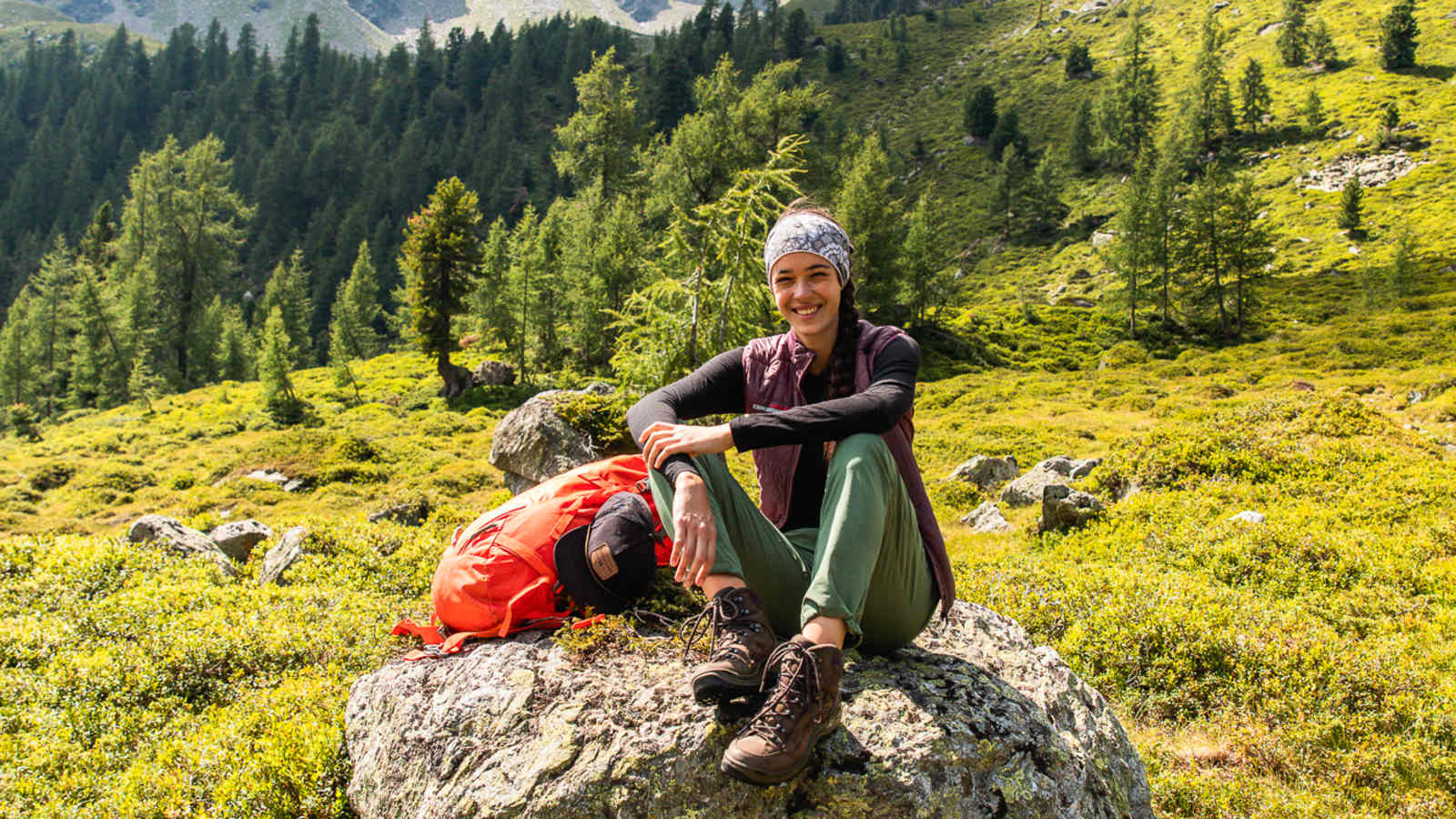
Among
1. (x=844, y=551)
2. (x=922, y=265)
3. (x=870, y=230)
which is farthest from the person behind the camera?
(x=922, y=265)

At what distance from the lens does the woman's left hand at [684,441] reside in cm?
340

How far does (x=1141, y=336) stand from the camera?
45656 mm

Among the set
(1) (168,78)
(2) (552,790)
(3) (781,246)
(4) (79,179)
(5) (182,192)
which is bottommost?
(2) (552,790)

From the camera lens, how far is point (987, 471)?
54.9 ft

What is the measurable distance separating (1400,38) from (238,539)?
109 metres

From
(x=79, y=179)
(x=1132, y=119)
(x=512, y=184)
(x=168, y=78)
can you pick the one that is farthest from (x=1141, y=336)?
(x=168, y=78)

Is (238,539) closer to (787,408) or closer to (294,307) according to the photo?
(787,408)

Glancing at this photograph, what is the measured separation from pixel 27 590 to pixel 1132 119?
96.9m

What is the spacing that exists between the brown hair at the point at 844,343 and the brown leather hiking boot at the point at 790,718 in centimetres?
156

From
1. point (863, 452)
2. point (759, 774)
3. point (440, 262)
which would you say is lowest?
point (759, 774)

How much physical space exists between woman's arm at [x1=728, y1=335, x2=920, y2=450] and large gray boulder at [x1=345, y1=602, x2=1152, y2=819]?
1.20 meters

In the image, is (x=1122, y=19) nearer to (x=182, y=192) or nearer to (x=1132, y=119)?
(x=1132, y=119)

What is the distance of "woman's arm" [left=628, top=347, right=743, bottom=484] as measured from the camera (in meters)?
3.43

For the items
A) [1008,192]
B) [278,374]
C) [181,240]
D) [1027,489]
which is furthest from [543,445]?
[1008,192]
